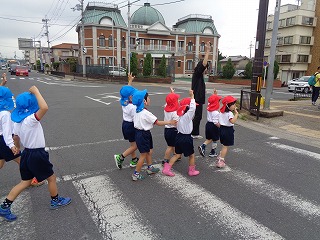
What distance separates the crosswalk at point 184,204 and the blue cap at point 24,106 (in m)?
1.23

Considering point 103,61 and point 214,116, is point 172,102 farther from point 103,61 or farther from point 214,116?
point 103,61

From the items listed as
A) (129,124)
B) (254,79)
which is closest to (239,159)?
(129,124)

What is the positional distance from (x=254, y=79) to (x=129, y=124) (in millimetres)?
6819

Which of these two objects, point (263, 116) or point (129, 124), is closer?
point (129, 124)

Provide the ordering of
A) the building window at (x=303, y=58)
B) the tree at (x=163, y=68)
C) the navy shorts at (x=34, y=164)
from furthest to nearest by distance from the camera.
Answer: the building window at (x=303, y=58)
the tree at (x=163, y=68)
the navy shorts at (x=34, y=164)

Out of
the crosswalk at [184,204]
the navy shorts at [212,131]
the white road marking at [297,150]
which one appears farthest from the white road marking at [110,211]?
the white road marking at [297,150]

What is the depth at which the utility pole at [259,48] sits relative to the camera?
924 centimetres

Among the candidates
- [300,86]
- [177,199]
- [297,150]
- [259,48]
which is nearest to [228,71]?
[300,86]

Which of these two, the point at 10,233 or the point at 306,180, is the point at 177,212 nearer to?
the point at 10,233

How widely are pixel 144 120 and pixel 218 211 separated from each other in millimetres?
1732

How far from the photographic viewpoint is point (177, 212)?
3154 millimetres

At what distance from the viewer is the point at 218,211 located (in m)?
3.19

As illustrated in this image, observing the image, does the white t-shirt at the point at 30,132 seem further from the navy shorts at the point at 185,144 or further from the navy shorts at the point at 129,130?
the navy shorts at the point at 185,144

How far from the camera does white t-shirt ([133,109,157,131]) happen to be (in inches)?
153
